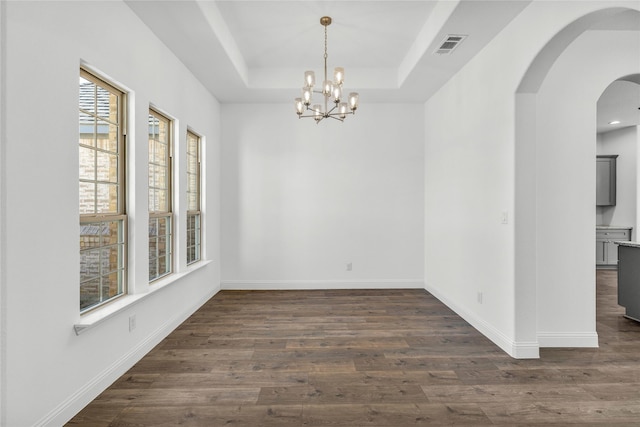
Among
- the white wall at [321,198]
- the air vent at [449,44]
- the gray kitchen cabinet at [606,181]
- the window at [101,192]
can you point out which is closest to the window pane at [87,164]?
the window at [101,192]

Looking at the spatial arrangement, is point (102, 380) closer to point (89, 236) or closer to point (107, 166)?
point (89, 236)

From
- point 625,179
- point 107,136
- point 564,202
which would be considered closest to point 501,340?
point 564,202

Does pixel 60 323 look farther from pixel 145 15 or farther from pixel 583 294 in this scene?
pixel 583 294

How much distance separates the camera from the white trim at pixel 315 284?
5742 millimetres

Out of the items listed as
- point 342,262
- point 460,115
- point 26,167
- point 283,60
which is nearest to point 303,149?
point 283,60

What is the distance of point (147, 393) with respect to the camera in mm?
2510

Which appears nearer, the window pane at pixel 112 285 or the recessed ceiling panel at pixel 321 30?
the window pane at pixel 112 285

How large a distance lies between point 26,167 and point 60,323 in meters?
0.94

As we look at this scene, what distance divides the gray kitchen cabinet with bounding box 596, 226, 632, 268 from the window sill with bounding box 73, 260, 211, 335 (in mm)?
8056

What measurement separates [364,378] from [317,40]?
11.9ft

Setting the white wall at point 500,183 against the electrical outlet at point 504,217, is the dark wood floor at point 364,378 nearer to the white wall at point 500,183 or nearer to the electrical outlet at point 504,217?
the white wall at point 500,183

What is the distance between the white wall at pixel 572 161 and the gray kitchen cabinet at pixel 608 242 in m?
5.21

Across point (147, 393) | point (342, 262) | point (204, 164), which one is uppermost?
point (204, 164)

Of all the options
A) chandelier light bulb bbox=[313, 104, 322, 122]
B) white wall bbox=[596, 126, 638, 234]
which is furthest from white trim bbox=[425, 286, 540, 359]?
white wall bbox=[596, 126, 638, 234]
